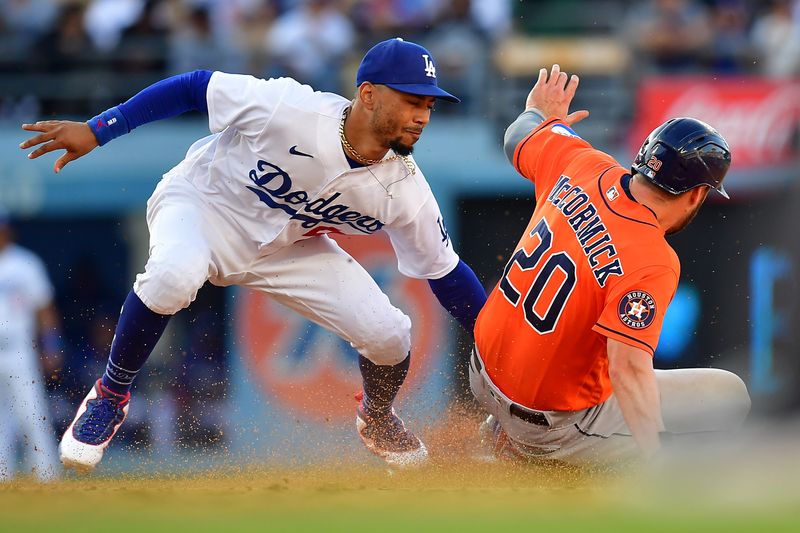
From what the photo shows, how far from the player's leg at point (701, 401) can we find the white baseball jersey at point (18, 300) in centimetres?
636

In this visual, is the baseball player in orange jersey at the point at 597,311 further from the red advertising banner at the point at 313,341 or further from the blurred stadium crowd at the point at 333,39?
the blurred stadium crowd at the point at 333,39

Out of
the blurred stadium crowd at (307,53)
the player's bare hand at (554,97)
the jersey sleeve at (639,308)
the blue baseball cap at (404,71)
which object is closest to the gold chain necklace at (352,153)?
the blue baseball cap at (404,71)

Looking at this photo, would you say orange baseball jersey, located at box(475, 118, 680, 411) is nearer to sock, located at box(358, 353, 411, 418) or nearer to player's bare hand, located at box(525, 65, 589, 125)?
player's bare hand, located at box(525, 65, 589, 125)

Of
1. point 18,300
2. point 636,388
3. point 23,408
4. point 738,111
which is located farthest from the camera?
point 738,111

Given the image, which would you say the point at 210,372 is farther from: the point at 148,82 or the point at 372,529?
the point at 372,529

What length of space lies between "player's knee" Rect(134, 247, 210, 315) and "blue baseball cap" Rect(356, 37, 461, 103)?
1.19 meters

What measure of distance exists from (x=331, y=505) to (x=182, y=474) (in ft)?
9.04

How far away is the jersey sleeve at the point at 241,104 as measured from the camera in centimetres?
572

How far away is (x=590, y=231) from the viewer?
17.2 ft

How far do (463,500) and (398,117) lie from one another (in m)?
1.78

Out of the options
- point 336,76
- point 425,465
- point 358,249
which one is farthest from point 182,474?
point 336,76

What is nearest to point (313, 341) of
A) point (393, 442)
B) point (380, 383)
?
point (393, 442)

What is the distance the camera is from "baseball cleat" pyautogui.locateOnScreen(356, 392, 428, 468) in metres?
6.62

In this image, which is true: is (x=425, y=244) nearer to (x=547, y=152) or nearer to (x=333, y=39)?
(x=547, y=152)
